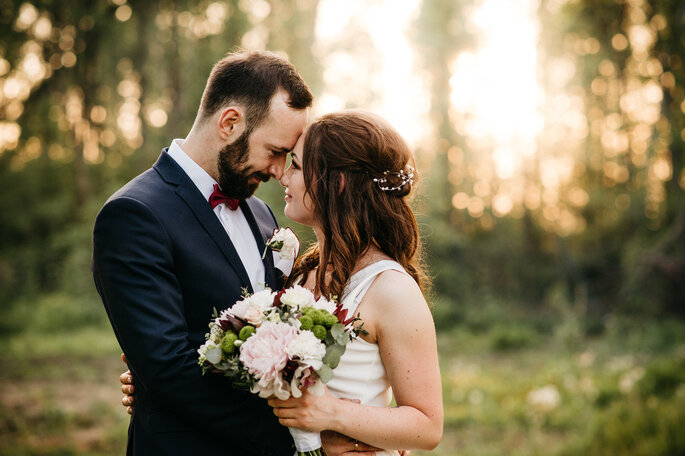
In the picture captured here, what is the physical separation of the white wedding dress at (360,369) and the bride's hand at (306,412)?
0.81 ft

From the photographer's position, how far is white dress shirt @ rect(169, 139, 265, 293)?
2.84 metres

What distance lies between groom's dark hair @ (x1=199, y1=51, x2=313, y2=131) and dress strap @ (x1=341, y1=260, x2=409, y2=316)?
3.03ft

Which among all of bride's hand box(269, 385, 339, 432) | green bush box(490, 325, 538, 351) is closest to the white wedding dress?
bride's hand box(269, 385, 339, 432)

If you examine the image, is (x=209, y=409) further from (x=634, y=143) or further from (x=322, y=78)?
(x=634, y=143)

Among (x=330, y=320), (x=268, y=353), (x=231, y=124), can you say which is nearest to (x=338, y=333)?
(x=330, y=320)

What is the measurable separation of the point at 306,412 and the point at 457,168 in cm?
1718

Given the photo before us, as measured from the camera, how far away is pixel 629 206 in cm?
1582

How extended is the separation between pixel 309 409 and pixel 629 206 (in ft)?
52.0

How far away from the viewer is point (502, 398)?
767 centimetres

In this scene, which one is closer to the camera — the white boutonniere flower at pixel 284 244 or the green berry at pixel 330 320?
the green berry at pixel 330 320

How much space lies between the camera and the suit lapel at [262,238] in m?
3.00

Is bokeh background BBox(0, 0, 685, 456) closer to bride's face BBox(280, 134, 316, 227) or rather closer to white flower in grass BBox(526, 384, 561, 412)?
white flower in grass BBox(526, 384, 561, 412)

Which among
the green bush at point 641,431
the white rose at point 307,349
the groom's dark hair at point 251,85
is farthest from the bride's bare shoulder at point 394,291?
the green bush at point 641,431

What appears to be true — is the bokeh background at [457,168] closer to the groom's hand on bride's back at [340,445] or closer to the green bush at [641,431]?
the green bush at [641,431]
